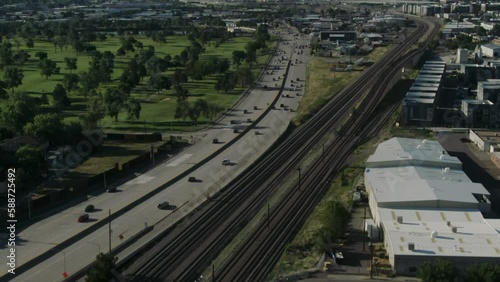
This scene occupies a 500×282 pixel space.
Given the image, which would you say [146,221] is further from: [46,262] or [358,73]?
[358,73]

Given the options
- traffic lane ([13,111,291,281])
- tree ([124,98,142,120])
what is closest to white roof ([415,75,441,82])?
traffic lane ([13,111,291,281])

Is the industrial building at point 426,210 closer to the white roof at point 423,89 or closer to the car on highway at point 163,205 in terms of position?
the car on highway at point 163,205

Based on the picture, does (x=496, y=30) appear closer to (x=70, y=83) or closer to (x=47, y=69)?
(x=47, y=69)

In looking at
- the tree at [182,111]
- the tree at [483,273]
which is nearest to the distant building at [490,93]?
the tree at [182,111]

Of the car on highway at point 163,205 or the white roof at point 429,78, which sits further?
the white roof at point 429,78

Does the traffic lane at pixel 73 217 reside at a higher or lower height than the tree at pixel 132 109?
lower

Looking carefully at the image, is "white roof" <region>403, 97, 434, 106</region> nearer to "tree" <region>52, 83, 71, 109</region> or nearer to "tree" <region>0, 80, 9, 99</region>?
"tree" <region>52, 83, 71, 109</region>

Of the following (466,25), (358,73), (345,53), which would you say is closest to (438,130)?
(358,73)
